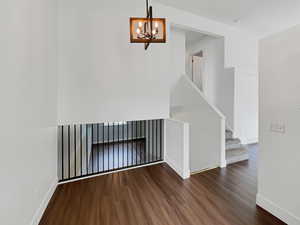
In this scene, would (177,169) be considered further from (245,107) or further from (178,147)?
(245,107)

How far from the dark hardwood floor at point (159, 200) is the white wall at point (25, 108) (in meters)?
0.40

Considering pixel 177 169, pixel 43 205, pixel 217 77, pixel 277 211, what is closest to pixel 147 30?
pixel 177 169

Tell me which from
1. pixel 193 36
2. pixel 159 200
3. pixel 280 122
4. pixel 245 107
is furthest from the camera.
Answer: pixel 193 36

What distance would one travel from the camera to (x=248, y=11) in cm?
359

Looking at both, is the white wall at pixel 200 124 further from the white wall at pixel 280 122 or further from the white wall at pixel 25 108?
the white wall at pixel 25 108

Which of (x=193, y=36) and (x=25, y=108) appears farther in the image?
(x=193, y=36)

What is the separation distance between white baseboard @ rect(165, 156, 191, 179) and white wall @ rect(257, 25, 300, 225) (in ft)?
3.64

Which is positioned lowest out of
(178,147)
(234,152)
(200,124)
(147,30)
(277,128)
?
(234,152)

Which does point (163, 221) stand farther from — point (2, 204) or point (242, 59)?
point (242, 59)

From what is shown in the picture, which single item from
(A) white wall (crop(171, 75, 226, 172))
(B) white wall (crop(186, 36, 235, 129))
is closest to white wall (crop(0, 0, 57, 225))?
(A) white wall (crop(171, 75, 226, 172))

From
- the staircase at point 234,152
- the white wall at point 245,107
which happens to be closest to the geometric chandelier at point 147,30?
the staircase at point 234,152

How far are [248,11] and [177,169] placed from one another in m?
4.37

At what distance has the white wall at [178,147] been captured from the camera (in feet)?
8.79

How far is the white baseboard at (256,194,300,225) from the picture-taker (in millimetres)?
1597
